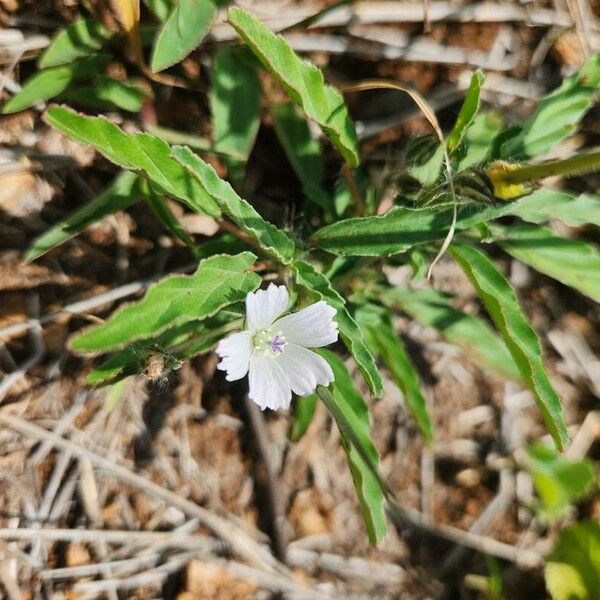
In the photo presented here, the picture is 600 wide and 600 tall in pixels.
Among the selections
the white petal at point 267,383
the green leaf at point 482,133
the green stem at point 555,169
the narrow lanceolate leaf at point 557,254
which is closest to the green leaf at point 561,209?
the narrow lanceolate leaf at point 557,254

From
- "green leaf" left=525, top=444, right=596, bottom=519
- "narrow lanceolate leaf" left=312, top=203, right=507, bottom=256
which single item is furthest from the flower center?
"green leaf" left=525, top=444, right=596, bottom=519

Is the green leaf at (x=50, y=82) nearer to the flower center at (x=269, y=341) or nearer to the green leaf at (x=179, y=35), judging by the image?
the green leaf at (x=179, y=35)

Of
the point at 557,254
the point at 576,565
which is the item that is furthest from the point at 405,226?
the point at 576,565

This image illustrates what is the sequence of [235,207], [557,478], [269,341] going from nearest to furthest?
[235,207], [269,341], [557,478]

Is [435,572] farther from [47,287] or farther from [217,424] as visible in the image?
[47,287]

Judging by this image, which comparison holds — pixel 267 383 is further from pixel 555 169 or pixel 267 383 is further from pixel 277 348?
pixel 555 169

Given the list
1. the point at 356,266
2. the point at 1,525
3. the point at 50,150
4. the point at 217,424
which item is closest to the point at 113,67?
the point at 50,150
